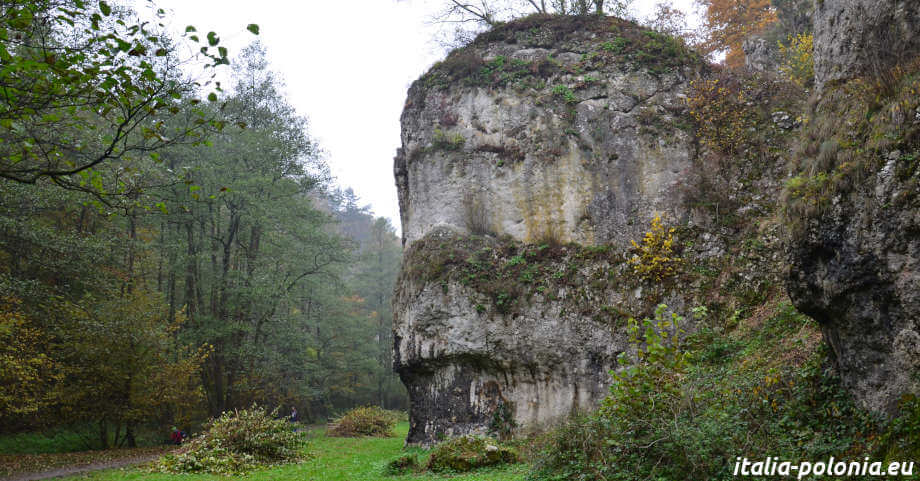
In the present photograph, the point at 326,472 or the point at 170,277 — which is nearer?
the point at 326,472

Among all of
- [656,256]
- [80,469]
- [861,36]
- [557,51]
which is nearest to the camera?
[861,36]

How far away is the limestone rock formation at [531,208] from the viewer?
15.0m

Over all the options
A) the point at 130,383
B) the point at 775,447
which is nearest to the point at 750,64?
the point at 775,447

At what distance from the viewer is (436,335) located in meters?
16.0

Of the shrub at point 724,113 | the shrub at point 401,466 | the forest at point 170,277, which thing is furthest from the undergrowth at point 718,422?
Result: the forest at point 170,277

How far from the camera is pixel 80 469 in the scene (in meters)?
15.3

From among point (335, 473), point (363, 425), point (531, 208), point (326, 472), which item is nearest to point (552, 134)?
point (531, 208)

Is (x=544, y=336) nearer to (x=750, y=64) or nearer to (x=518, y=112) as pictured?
(x=518, y=112)

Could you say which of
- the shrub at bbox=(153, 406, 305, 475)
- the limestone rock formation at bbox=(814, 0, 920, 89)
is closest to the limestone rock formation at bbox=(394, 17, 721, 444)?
the shrub at bbox=(153, 406, 305, 475)

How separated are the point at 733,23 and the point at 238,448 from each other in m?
28.2

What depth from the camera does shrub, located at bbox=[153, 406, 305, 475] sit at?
1468 cm

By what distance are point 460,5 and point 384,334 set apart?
29.8m

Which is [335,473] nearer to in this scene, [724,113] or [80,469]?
[80,469]

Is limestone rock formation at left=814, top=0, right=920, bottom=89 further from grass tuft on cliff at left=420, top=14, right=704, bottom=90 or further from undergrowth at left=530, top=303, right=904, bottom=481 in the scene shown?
grass tuft on cliff at left=420, top=14, right=704, bottom=90
